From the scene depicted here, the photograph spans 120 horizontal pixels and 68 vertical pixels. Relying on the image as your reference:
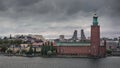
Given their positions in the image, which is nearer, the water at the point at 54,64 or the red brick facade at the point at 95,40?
the water at the point at 54,64

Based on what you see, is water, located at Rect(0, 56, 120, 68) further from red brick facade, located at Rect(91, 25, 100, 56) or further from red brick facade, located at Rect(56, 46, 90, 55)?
red brick facade, located at Rect(56, 46, 90, 55)

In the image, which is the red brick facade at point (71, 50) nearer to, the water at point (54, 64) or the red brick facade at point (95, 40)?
the red brick facade at point (95, 40)

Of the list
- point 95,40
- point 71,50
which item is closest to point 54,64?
point 95,40

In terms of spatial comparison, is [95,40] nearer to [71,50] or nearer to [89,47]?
[89,47]

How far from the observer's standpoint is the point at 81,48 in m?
100

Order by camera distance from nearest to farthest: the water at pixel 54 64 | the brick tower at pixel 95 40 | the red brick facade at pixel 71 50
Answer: the water at pixel 54 64
the brick tower at pixel 95 40
the red brick facade at pixel 71 50

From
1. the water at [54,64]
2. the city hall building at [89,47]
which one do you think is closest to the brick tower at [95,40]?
the city hall building at [89,47]

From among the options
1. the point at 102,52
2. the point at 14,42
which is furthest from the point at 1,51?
the point at 102,52

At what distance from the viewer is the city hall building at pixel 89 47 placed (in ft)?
310

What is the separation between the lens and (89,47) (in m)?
97.8

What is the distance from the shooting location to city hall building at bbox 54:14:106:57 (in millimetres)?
94562

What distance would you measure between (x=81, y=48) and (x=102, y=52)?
5.56 m

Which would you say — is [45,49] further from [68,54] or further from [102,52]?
[102,52]

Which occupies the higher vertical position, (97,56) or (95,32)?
(95,32)
